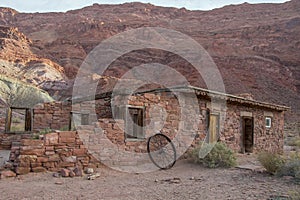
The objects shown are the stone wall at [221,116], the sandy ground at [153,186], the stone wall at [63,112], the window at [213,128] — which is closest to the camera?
the sandy ground at [153,186]

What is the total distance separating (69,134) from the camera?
8.61 metres

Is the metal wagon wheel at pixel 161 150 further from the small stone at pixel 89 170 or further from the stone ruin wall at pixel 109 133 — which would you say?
the small stone at pixel 89 170

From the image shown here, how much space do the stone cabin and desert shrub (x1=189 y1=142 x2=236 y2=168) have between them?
0.92 meters

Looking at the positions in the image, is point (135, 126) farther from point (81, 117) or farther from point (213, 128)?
point (213, 128)

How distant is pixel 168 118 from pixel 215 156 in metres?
1.99

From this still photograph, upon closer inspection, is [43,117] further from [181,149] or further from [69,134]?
[181,149]

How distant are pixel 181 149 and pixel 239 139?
3665 mm

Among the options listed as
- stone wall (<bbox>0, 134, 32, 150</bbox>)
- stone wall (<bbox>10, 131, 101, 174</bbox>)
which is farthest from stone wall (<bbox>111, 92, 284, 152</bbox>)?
stone wall (<bbox>0, 134, 32, 150</bbox>)

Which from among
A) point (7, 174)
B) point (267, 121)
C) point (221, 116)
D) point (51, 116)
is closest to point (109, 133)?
point (7, 174)

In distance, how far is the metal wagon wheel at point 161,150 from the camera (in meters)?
9.91

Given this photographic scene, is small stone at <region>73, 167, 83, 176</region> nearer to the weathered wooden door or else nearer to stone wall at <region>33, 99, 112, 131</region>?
the weathered wooden door

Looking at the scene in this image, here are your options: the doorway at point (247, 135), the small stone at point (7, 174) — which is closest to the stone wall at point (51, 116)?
the small stone at point (7, 174)

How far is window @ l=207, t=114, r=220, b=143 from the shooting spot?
1191cm

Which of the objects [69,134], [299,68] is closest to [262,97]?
[299,68]
